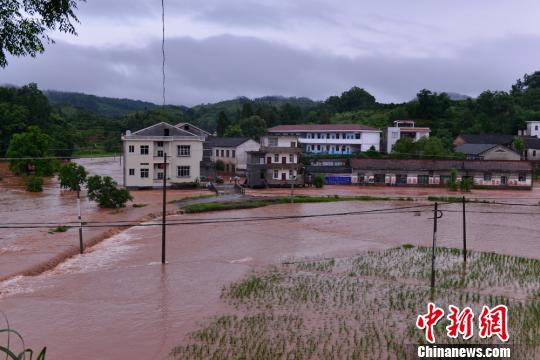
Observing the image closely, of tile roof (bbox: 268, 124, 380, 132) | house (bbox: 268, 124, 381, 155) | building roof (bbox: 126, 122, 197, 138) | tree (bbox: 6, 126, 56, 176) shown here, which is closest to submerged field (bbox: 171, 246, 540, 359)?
building roof (bbox: 126, 122, 197, 138)

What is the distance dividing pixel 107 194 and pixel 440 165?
31432 millimetres

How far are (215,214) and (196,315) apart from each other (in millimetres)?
18963

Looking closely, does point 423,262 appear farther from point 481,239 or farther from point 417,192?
point 417,192

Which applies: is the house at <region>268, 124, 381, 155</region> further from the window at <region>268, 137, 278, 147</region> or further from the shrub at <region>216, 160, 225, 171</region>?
the window at <region>268, 137, 278, 147</region>

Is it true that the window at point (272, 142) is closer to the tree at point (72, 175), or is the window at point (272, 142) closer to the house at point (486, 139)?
the tree at point (72, 175)

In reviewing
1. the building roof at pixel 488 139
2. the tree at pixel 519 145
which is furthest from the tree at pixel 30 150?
the tree at pixel 519 145

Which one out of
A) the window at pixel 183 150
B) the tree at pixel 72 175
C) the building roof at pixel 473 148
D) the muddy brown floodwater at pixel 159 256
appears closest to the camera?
the muddy brown floodwater at pixel 159 256

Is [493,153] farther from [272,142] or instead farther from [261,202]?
[261,202]

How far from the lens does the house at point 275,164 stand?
46688mm

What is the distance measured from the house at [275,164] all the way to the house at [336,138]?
14.2 m

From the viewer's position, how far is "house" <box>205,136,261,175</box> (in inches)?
2216

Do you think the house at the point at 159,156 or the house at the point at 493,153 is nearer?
the house at the point at 159,156

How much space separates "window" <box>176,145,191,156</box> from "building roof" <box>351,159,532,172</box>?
637 inches

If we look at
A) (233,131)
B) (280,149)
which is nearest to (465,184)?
(280,149)
